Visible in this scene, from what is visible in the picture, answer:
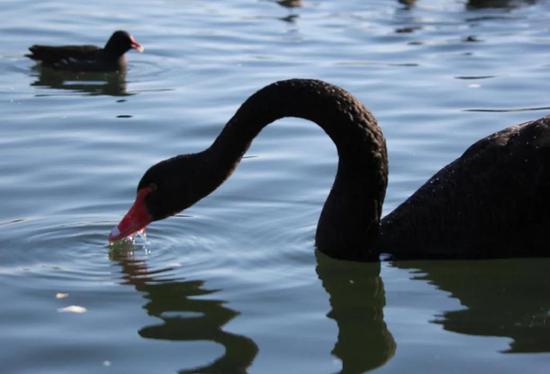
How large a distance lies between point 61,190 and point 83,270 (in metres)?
1.58

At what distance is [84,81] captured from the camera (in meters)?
13.1

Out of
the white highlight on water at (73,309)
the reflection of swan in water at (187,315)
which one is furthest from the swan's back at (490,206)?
the white highlight on water at (73,309)

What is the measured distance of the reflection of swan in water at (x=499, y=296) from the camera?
6281 mm

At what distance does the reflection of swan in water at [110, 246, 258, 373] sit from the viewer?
5906 millimetres

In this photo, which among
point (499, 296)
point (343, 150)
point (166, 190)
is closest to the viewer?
point (499, 296)

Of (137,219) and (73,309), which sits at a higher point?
(137,219)

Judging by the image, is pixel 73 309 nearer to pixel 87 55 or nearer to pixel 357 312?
pixel 357 312

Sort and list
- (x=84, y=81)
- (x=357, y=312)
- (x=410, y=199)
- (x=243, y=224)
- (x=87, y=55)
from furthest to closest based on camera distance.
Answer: (x=87, y=55) < (x=84, y=81) < (x=243, y=224) < (x=410, y=199) < (x=357, y=312)

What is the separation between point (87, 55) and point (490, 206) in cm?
685

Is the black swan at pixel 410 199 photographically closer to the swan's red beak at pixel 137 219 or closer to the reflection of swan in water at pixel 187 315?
the swan's red beak at pixel 137 219

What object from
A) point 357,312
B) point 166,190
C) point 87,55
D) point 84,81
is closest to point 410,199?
point 357,312

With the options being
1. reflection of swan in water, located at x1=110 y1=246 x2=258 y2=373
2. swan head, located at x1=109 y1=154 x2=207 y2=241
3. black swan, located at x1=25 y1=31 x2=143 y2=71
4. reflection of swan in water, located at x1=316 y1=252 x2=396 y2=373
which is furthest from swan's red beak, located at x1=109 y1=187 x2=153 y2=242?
black swan, located at x1=25 y1=31 x2=143 y2=71

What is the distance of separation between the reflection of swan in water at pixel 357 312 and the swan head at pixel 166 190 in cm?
81

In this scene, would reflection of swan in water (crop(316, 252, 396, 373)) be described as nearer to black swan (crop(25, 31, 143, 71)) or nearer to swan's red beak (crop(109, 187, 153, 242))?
swan's red beak (crop(109, 187, 153, 242))
